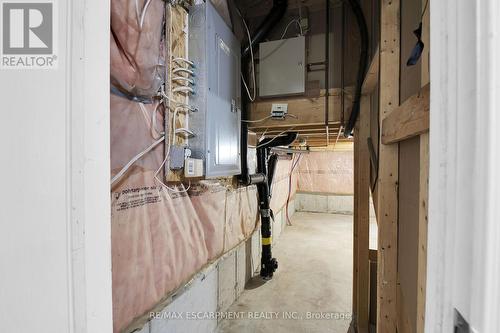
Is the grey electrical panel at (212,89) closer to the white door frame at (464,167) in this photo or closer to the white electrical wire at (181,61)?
the white electrical wire at (181,61)

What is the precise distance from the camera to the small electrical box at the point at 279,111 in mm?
2230

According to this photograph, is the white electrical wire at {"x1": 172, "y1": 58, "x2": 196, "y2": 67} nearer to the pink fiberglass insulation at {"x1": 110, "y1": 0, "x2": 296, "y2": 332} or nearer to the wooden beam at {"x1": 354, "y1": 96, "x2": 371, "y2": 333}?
the pink fiberglass insulation at {"x1": 110, "y1": 0, "x2": 296, "y2": 332}

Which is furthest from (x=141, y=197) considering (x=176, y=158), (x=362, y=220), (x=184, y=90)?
(x=362, y=220)

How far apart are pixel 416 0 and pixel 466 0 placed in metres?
0.88

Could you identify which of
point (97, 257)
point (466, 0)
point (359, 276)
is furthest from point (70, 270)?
point (359, 276)

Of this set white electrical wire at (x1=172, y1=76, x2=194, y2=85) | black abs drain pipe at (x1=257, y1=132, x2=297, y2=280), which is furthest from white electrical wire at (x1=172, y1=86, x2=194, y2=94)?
black abs drain pipe at (x1=257, y1=132, x2=297, y2=280)

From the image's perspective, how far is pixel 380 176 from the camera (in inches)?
48.2

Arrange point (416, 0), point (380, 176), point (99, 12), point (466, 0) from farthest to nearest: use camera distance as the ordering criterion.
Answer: point (380, 176), point (416, 0), point (99, 12), point (466, 0)

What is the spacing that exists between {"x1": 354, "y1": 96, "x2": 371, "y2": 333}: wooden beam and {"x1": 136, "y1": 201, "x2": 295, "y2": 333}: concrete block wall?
1288mm

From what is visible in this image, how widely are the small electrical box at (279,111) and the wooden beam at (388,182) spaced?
43.0 inches

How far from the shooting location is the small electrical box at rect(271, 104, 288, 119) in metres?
2.23

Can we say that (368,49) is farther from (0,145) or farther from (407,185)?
(0,145)

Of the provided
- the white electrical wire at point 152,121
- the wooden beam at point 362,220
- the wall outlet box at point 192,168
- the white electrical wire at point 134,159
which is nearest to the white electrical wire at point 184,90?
the white electrical wire at point 152,121

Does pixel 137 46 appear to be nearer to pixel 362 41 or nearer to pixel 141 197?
pixel 141 197
